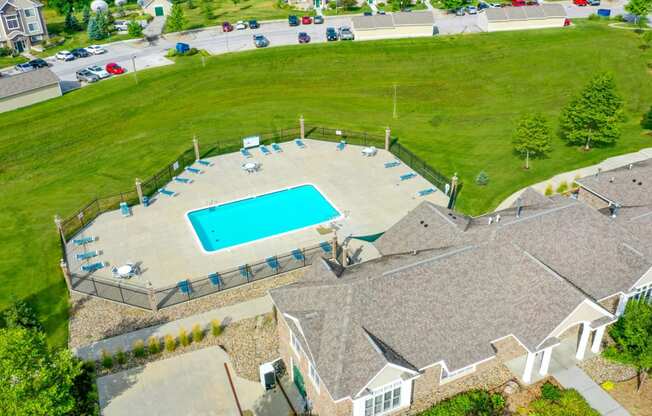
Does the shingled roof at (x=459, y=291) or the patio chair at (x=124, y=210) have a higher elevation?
the shingled roof at (x=459, y=291)

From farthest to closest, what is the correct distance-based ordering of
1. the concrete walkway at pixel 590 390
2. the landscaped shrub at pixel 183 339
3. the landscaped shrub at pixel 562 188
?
the landscaped shrub at pixel 562 188
the landscaped shrub at pixel 183 339
the concrete walkway at pixel 590 390

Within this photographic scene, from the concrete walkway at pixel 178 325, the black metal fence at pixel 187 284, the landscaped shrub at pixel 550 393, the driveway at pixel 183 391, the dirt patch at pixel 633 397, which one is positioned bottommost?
the dirt patch at pixel 633 397

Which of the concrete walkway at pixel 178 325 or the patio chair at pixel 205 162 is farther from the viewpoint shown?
the patio chair at pixel 205 162

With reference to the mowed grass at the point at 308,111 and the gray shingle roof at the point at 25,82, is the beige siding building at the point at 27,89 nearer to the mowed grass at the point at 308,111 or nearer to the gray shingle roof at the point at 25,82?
the gray shingle roof at the point at 25,82

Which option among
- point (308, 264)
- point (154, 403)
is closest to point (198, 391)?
point (154, 403)

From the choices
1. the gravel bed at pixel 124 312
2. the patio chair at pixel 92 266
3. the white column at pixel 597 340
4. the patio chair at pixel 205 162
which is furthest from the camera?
the patio chair at pixel 205 162

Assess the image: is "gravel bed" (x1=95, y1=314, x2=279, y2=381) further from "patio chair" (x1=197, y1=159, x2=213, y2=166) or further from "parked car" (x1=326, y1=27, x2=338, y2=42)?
"parked car" (x1=326, y1=27, x2=338, y2=42)

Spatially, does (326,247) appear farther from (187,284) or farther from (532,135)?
(532,135)

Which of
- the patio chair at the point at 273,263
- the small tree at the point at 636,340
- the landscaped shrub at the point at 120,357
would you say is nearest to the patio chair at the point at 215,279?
the patio chair at the point at 273,263
